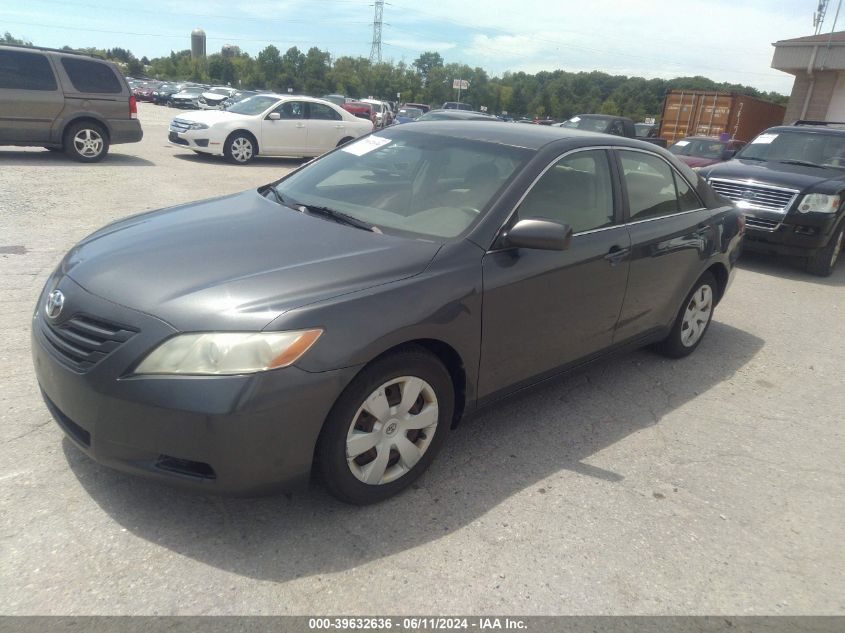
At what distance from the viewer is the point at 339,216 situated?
348 cm

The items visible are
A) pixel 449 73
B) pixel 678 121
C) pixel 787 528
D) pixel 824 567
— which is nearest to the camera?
pixel 824 567

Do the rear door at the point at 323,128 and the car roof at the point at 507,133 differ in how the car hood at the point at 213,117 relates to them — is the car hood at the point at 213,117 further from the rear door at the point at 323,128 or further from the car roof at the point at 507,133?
the car roof at the point at 507,133

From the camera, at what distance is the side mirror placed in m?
3.16

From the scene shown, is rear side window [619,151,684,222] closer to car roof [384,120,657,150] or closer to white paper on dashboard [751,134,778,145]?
car roof [384,120,657,150]

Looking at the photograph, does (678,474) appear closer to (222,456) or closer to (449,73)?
(222,456)

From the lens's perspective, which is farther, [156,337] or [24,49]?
[24,49]

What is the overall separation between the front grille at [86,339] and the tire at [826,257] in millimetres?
8312

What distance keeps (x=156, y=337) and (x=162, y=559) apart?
2.77 feet

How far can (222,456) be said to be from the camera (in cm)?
245

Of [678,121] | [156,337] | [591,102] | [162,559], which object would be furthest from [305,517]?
[591,102]

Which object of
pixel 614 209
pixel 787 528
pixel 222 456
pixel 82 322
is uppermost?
pixel 614 209

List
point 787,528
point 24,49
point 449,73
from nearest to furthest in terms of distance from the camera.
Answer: point 787,528 < point 24,49 < point 449,73

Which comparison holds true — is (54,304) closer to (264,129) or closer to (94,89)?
(94,89)

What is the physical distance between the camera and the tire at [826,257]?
8.27 meters
